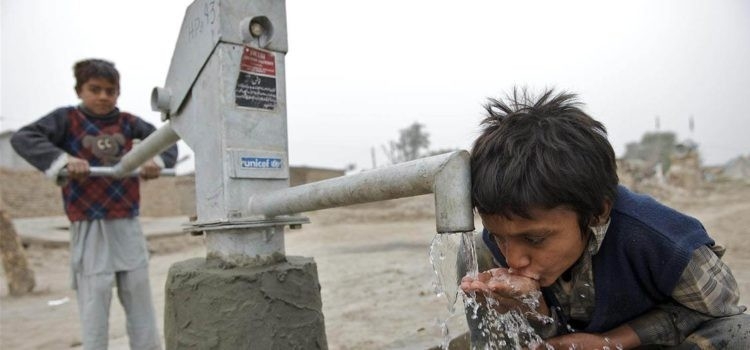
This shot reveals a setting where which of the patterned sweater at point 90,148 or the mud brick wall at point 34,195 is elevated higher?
the mud brick wall at point 34,195

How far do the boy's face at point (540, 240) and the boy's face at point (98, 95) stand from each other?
1940 millimetres

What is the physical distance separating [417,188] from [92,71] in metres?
1.94

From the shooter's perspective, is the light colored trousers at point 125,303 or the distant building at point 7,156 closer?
the light colored trousers at point 125,303

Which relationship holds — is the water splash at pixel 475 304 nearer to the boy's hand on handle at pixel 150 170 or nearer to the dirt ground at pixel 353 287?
the dirt ground at pixel 353 287

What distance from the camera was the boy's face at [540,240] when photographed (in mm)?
1061

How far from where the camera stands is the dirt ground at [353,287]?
291cm

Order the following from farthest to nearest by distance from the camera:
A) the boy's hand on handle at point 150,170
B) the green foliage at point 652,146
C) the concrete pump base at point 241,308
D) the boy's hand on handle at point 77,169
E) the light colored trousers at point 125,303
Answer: the green foliage at point 652,146 < the boy's hand on handle at point 150,170 < the light colored trousers at point 125,303 < the boy's hand on handle at point 77,169 < the concrete pump base at point 241,308

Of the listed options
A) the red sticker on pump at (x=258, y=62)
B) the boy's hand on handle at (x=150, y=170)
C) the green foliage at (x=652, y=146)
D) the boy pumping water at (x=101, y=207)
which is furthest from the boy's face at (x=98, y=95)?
the green foliage at (x=652, y=146)

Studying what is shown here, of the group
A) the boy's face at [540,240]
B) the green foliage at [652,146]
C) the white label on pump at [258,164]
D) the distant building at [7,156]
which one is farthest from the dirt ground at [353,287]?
the green foliage at [652,146]

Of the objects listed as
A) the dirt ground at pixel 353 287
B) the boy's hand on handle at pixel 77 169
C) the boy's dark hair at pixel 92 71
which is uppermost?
the boy's dark hair at pixel 92 71

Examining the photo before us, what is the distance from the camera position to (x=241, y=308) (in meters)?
1.19

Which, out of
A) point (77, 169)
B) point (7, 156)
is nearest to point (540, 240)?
point (77, 169)

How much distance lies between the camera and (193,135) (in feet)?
4.46

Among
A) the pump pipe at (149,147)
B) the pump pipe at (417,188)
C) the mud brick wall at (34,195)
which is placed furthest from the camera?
the mud brick wall at (34,195)
